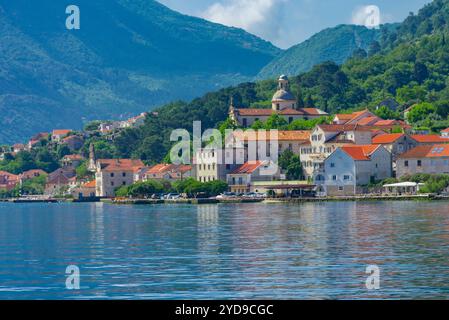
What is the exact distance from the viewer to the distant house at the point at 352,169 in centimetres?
9450

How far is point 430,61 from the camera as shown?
174 meters

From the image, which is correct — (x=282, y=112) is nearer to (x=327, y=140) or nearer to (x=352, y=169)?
(x=327, y=140)

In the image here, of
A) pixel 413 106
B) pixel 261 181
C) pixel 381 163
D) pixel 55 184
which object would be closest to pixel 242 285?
pixel 381 163

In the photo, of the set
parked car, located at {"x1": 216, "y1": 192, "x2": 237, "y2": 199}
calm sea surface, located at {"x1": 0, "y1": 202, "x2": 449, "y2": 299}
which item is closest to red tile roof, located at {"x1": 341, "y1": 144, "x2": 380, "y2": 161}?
parked car, located at {"x1": 216, "y1": 192, "x2": 237, "y2": 199}

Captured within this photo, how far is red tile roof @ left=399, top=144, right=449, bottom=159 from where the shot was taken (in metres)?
93.1

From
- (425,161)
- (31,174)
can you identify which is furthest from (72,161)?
(425,161)

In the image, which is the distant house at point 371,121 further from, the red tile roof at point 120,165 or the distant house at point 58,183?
the distant house at point 58,183

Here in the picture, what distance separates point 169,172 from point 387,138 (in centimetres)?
3083

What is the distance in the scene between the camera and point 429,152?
93750 mm

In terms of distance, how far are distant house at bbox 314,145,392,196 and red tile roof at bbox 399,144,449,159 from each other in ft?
7.94

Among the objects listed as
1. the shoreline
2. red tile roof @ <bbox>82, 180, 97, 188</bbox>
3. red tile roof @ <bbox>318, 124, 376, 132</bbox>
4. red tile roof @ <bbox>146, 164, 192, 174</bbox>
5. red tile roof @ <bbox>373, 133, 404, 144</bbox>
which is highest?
red tile roof @ <bbox>318, 124, 376, 132</bbox>

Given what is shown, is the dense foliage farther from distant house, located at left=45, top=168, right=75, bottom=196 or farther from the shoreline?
distant house, located at left=45, top=168, right=75, bottom=196

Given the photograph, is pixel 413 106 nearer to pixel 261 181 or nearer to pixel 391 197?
pixel 261 181

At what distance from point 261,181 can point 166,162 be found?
108ft
